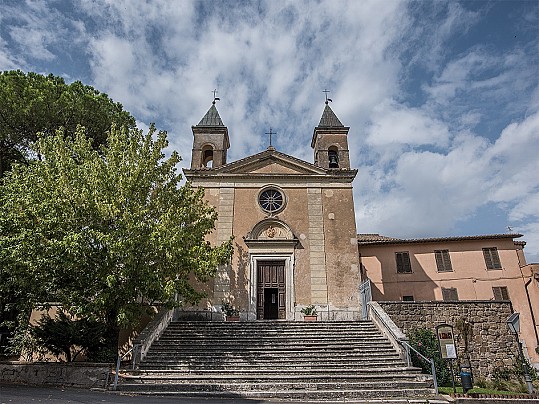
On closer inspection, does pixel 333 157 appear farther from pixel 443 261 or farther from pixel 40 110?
pixel 40 110

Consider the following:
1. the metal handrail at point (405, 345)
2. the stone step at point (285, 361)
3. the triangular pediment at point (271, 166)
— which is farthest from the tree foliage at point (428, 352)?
the triangular pediment at point (271, 166)

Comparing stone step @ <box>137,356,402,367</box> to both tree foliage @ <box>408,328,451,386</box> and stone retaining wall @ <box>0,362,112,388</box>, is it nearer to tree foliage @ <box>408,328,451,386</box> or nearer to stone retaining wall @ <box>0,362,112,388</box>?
tree foliage @ <box>408,328,451,386</box>

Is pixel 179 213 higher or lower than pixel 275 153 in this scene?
lower

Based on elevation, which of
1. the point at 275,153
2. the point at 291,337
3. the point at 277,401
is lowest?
the point at 277,401

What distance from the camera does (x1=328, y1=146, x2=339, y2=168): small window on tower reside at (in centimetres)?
2045

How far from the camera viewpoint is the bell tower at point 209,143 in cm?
2006

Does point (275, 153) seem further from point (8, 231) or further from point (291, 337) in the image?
point (8, 231)

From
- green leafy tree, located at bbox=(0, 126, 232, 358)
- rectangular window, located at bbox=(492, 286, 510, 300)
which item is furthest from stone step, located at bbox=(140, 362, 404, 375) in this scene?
rectangular window, located at bbox=(492, 286, 510, 300)

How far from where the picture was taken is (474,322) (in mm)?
14555

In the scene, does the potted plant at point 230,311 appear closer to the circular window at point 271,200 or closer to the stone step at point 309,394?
the circular window at point 271,200

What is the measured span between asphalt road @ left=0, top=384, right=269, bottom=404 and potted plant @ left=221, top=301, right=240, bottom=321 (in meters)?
6.83

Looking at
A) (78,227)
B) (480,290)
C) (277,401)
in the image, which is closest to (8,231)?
(78,227)

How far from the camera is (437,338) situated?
46.5 ft

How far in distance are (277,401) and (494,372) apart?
9.48m
